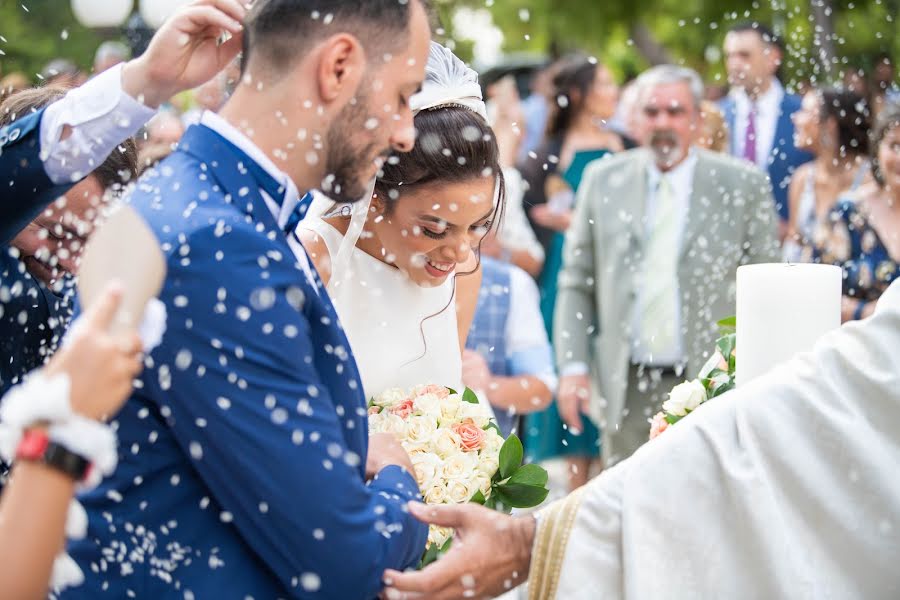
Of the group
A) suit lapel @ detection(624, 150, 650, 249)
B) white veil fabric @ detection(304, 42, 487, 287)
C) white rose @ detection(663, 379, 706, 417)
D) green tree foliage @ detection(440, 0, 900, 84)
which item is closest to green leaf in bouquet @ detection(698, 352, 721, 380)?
white rose @ detection(663, 379, 706, 417)

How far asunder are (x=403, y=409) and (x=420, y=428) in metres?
0.15

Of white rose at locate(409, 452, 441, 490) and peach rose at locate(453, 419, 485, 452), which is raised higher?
peach rose at locate(453, 419, 485, 452)

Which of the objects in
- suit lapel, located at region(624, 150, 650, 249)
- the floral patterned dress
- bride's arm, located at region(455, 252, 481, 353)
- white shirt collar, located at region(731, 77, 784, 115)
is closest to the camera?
bride's arm, located at region(455, 252, 481, 353)

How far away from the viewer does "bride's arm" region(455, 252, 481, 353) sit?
412 cm

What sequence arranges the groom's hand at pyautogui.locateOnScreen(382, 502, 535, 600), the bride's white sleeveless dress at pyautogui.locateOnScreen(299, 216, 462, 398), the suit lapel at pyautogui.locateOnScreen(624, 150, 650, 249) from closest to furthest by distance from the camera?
the groom's hand at pyautogui.locateOnScreen(382, 502, 535, 600) < the bride's white sleeveless dress at pyautogui.locateOnScreen(299, 216, 462, 398) < the suit lapel at pyautogui.locateOnScreen(624, 150, 650, 249)

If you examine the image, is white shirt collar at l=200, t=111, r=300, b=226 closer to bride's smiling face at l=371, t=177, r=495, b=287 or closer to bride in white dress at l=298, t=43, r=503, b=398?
bride in white dress at l=298, t=43, r=503, b=398

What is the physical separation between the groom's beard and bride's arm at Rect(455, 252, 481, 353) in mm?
1667

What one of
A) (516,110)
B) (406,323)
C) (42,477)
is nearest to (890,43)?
(516,110)

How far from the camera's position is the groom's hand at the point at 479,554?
8.49 feet

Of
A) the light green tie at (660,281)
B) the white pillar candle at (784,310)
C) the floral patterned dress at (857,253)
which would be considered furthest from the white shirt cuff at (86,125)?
the floral patterned dress at (857,253)

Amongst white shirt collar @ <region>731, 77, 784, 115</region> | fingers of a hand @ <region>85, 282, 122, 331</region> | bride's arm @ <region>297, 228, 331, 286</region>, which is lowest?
bride's arm @ <region>297, 228, 331, 286</region>

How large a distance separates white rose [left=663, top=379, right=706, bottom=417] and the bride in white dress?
0.82 m

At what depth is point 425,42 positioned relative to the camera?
2.51 metres

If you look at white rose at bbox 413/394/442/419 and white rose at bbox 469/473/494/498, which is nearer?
white rose at bbox 469/473/494/498
